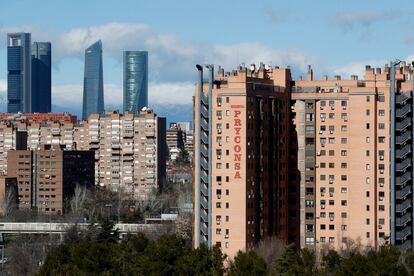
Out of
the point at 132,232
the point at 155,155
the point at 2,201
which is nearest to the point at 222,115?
the point at 132,232

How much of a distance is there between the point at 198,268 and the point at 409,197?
1746cm

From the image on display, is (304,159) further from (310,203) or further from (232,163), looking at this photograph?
(232,163)

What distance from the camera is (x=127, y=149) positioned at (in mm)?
127000

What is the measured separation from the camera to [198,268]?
50000mm

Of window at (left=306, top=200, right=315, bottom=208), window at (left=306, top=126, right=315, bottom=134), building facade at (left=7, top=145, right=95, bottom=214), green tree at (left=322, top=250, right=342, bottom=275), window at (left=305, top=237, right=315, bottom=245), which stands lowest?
green tree at (left=322, top=250, right=342, bottom=275)

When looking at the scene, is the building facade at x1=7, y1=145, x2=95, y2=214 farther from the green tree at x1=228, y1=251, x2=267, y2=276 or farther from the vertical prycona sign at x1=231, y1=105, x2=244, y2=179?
the green tree at x1=228, y1=251, x2=267, y2=276

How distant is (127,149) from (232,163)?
66.1 metres

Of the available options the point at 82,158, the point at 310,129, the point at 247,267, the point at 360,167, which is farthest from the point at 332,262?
the point at 82,158

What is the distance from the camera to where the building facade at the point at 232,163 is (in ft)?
201

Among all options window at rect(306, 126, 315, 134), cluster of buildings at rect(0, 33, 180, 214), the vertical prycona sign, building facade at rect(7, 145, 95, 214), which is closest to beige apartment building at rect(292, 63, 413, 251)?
window at rect(306, 126, 315, 134)

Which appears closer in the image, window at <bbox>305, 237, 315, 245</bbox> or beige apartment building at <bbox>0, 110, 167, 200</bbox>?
window at <bbox>305, 237, 315, 245</bbox>

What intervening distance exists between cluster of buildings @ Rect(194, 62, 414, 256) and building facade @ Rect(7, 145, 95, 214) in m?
48.3

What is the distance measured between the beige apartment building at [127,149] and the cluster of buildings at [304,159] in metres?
56.5

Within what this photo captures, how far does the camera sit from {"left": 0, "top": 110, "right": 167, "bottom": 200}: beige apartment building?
12556cm
